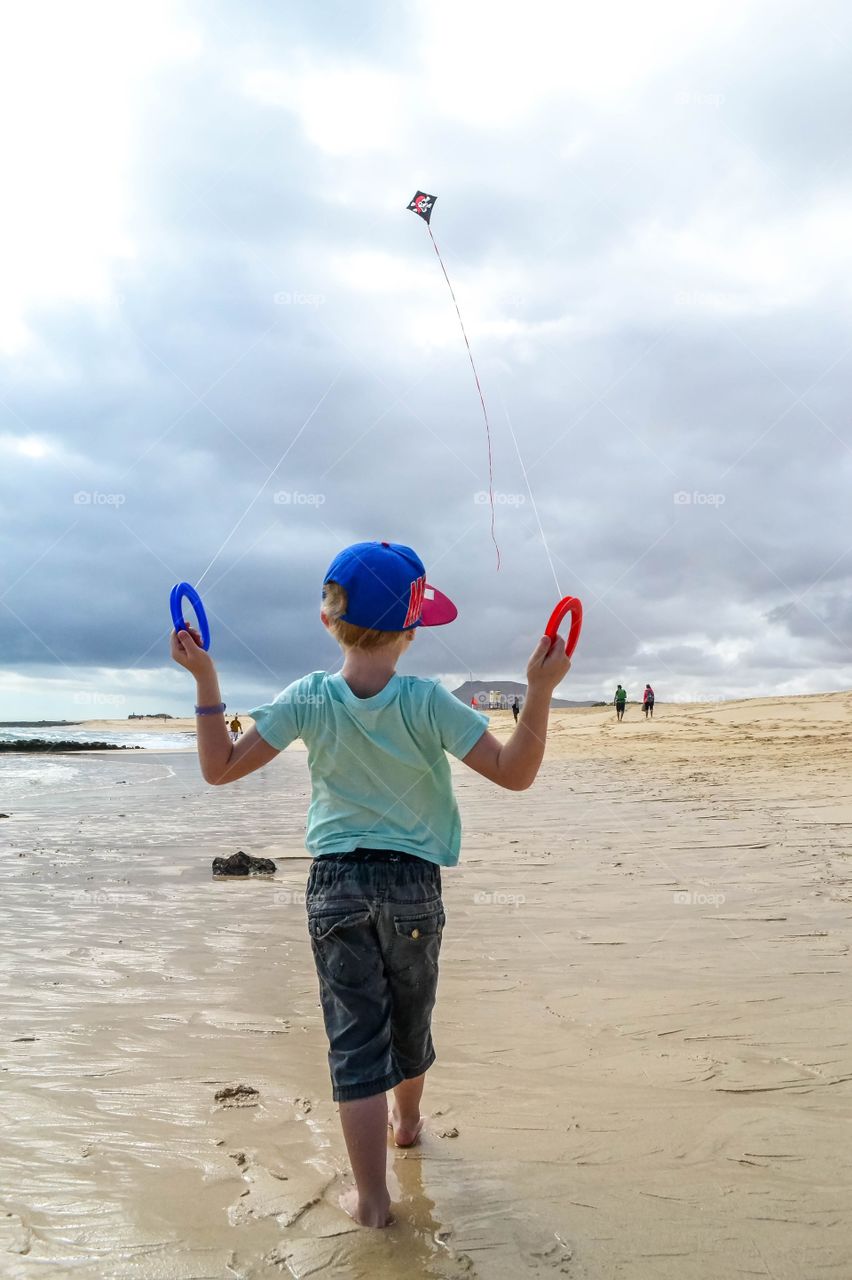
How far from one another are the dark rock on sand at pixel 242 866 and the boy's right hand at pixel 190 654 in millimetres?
4734

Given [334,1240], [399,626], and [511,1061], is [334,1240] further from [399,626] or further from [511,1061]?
[399,626]

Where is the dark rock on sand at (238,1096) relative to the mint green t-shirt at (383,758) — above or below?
below

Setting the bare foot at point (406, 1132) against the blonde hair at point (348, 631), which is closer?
the blonde hair at point (348, 631)

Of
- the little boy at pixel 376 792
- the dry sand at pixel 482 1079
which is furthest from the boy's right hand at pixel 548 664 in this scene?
the dry sand at pixel 482 1079

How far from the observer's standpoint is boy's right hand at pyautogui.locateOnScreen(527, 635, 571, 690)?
245 cm

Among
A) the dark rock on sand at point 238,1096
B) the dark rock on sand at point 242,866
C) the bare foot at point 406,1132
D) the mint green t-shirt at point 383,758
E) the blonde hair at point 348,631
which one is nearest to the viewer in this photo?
the mint green t-shirt at point 383,758

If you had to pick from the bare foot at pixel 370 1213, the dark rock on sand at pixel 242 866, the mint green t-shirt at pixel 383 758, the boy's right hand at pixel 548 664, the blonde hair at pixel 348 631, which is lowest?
the bare foot at pixel 370 1213

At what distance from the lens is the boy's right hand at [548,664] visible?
2.45m

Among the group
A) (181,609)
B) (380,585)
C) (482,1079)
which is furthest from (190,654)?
(482,1079)

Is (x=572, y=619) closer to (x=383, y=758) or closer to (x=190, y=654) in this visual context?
(x=383, y=758)

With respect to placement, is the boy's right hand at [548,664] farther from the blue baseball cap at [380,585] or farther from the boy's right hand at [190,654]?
the boy's right hand at [190,654]

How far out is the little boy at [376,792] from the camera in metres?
2.45

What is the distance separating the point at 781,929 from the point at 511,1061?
2.25 m

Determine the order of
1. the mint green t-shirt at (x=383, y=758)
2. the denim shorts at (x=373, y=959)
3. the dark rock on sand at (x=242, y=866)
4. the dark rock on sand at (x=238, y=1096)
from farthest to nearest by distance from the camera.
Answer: the dark rock on sand at (x=242, y=866) → the dark rock on sand at (x=238, y=1096) → the mint green t-shirt at (x=383, y=758) → the denim shorts at (x=373, y=959)
